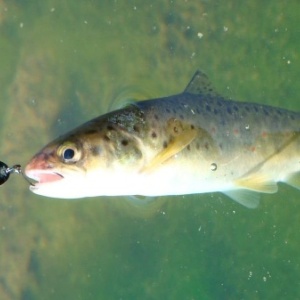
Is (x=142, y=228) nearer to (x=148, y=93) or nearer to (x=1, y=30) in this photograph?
(x=148, y=93)

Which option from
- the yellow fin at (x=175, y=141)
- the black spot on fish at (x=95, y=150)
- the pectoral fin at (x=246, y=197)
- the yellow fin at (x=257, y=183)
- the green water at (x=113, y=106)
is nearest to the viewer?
the black spot on fish at (x=95, y=150)

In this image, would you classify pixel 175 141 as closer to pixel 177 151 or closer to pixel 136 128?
pixel 177 151

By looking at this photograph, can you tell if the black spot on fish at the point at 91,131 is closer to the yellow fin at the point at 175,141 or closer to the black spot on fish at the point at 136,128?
the black spot on fish at the point at 136,128

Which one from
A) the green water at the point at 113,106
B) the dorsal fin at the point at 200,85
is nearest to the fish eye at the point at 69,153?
the dorsal fin at the point at 200,85

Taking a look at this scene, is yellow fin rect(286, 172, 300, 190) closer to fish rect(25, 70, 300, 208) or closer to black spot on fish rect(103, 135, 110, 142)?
fish rect(25, 70, 300, 208)

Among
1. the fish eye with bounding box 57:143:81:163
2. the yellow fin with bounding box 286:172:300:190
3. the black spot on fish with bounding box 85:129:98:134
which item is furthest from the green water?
the fish eye with bounding box 57:143:81:163

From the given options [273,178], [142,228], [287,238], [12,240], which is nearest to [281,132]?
[273,178]

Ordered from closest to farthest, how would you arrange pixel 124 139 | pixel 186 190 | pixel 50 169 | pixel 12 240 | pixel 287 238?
1. pixel 50 169
2. pixel 124 139
3. pixel 186 190
4. pixel 287 238
5. pixel 12 240
